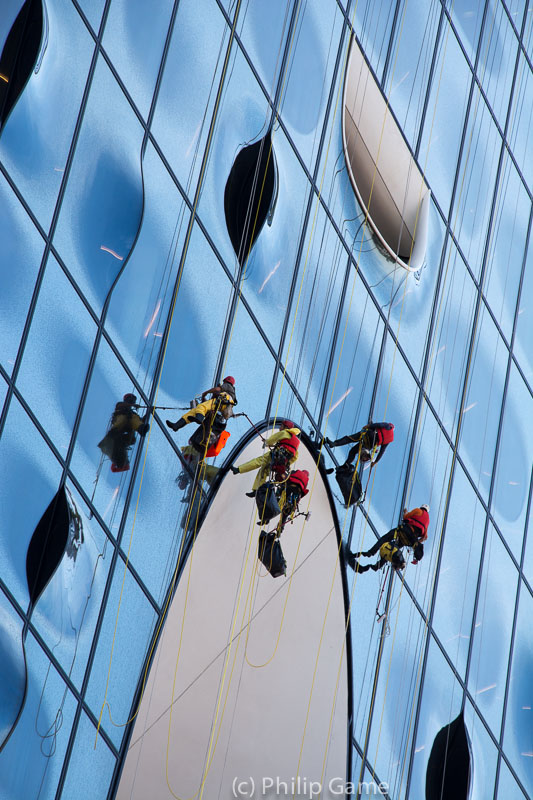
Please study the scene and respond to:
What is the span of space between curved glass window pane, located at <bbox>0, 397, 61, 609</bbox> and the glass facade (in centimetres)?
3

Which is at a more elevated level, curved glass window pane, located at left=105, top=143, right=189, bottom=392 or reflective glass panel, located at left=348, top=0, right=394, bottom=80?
reflective glass panel, located at left=348, top=0, right=394, bottom=80

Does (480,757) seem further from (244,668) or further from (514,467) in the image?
(244,668)

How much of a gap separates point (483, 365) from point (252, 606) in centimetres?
578

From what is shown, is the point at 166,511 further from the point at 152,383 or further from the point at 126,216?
the point at 126,216

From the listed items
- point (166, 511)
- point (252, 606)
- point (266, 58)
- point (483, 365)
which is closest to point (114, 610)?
point (166, 511)

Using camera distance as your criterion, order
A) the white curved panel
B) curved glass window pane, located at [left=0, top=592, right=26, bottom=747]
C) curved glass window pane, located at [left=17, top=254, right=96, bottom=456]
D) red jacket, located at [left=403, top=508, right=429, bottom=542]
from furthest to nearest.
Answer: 1. red jacket, located at [left=403, top=508, right=429, bottom=542]
2. the white curved panel
3. curved glass window pane, located at [left=17, top=254, right=96, bottom=456]
4. curved glass window pane, located at [left=0, top=592, right=26, bottom=747]

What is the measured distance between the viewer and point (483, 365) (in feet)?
61.8

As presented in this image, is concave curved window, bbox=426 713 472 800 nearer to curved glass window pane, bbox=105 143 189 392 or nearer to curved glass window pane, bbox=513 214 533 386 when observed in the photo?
curved glass window pane, bbox=513 214 533 386

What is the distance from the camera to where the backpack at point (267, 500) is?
13906mm

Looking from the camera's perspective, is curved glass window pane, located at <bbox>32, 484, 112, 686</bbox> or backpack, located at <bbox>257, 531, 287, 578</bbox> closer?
curved glass window pane, located at <bbox>32, 484, 112, 686</bbox>

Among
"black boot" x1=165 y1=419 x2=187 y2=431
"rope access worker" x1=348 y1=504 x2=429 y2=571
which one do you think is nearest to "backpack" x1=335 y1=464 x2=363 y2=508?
"rope access worker" x1=348 y1=504 x2=429 y2=571

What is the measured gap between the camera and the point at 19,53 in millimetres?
12836

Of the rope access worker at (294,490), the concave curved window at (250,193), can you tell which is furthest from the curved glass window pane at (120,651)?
the concave curved window at (250,193)

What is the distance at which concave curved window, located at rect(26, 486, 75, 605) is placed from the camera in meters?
12.4
